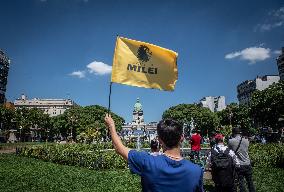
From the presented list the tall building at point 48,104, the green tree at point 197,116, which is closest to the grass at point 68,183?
the green tree at point 197,116

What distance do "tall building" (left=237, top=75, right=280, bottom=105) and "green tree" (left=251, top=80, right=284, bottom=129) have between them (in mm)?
54476

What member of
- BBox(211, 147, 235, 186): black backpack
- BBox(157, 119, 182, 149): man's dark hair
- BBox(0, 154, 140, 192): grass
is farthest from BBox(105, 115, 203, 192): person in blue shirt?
BBox(0, 154, 140, 192): grass

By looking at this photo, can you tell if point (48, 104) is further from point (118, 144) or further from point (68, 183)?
point (118, 144)

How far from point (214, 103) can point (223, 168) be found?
16843cm

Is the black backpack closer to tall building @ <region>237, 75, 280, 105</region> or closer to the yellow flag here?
the yellow flag

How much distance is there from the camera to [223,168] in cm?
830

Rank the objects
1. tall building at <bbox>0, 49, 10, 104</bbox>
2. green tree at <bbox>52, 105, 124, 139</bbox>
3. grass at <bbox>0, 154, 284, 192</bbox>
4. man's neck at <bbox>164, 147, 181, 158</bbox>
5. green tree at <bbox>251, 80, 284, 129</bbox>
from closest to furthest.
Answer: man's neck at <bbox>164, 147, 181, 158</bbox> < grass at <bbox>0, 154, 284, 192</bbox> < green tree at <bbox>251, 80, 284, 129</bbox> < tall building at <bbox>0, 49, 10, 104</bbox> < green tree at <bbox>52, 105, 124, 139</bbox>

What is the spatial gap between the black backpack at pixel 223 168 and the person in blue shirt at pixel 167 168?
5006mm

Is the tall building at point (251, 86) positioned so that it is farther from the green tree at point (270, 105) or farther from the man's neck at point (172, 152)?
the man's neck at point (172, 152)

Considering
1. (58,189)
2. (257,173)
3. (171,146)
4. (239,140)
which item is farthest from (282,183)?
(171,146)

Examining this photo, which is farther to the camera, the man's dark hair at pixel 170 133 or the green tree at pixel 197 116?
the green tree at pixel 197 116

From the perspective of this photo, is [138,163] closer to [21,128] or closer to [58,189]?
[58,189]

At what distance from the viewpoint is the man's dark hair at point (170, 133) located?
12.0 feet

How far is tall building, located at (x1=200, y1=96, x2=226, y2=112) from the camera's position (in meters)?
168
